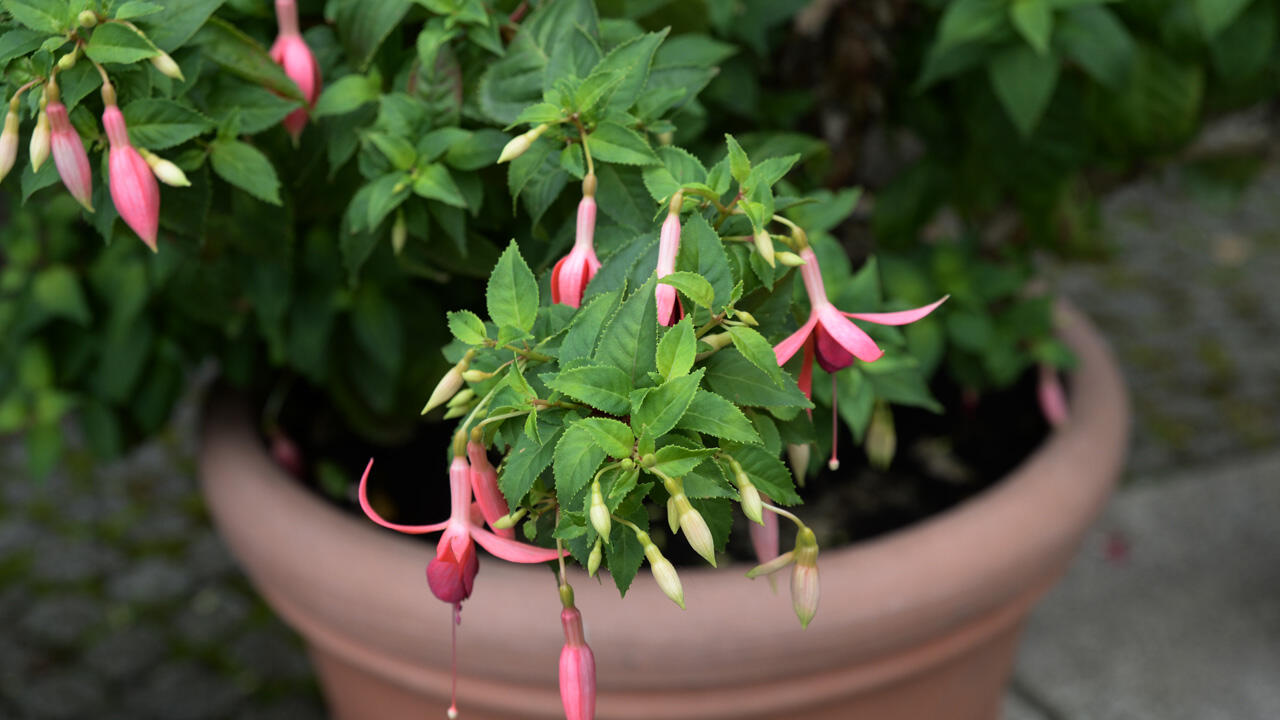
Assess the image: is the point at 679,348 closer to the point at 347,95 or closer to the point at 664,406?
the point at 664,406

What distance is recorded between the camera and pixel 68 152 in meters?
0.55

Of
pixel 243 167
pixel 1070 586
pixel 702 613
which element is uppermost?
pixel 243 167

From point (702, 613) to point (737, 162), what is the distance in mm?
447

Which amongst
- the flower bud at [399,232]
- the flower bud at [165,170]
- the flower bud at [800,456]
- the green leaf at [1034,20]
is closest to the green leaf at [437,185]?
the flower bud at [399,232]

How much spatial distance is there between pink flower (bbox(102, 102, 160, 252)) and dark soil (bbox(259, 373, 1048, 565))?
2.09 ft

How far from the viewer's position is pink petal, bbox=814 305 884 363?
0.51 m

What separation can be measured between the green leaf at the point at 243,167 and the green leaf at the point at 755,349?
320mm

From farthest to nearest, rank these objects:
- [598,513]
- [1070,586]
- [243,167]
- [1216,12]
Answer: [1070,586] → [1216,12] → [243,167] → [598,513]

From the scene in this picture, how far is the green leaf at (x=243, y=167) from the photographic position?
0.66 m

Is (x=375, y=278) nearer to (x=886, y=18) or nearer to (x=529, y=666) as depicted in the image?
(x=529, y=666)

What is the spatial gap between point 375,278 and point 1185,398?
148 cm

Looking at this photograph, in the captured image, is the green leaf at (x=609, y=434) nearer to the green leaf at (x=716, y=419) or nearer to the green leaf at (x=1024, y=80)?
the green leaf at (x=716, y=419)

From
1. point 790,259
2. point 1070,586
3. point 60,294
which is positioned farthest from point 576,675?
point 1070,586

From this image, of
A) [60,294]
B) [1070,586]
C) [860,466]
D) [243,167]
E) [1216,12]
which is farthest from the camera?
[1070,586]
